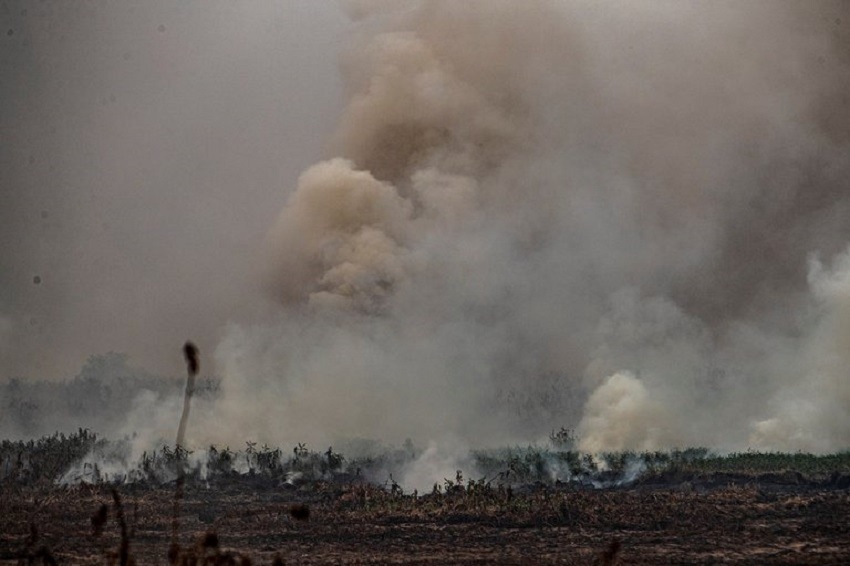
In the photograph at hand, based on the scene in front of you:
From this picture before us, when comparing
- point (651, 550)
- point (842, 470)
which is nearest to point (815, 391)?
point (842, 470)

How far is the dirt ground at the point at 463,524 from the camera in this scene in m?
22.3

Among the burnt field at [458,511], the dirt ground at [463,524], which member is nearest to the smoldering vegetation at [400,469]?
the burnt field at [458,511]

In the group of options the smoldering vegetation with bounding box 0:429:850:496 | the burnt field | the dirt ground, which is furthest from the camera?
the smoldering vegetation with bounding box 0:429:850:496

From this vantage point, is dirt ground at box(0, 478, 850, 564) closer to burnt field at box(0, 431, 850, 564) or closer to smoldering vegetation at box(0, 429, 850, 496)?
burnt field at box(0, 431, 850, 564)

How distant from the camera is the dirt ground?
22.3m

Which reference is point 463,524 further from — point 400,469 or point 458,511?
point 400,469

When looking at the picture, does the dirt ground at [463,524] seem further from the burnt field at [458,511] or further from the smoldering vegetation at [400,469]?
the smoldering vegetation at [400,469]

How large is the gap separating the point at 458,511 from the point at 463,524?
1.43 meters

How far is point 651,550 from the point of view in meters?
22.3

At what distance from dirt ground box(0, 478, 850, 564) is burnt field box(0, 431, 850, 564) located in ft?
0.21

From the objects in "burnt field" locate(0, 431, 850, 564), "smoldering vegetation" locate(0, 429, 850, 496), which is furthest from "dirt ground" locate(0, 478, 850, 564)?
"smoldering vegetation" locate(0, 429, 850, 496)

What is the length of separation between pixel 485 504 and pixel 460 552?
6400 millimetres

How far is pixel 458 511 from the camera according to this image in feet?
94.6

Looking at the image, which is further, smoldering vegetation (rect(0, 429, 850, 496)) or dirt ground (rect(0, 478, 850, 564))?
smoldering vegetation (rect(0, 429, 850, 496))
